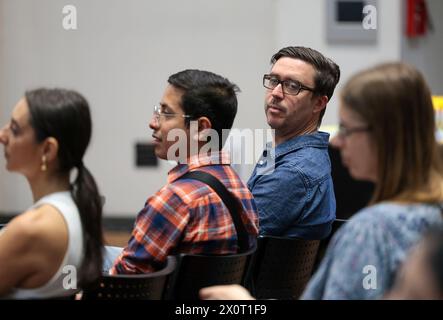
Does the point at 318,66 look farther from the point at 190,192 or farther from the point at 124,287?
the point at 124,287

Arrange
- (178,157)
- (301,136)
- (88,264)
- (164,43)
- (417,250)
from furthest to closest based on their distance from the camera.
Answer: (164,43)
(301,136)
(178,157)
(88,264)
(417,250)

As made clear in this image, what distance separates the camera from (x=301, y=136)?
10.1ft

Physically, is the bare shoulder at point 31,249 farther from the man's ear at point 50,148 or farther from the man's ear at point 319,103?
the man's ear at point 319,103

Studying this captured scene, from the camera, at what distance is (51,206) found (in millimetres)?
1974

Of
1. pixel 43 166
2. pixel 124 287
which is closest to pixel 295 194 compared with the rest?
pixel 124 287

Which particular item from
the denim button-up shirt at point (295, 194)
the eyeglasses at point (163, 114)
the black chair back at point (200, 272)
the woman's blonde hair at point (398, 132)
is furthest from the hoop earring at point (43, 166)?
the denim button-up shirt at point (295, 194)

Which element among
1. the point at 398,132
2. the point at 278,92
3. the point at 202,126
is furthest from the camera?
the point at 278,92

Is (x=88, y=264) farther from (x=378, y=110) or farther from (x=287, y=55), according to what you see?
(x=287, y=55)

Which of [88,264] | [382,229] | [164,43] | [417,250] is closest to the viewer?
[417,250]

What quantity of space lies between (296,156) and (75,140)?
113cm

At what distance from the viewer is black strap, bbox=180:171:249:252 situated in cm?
241

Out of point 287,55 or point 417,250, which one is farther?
point 287,55
